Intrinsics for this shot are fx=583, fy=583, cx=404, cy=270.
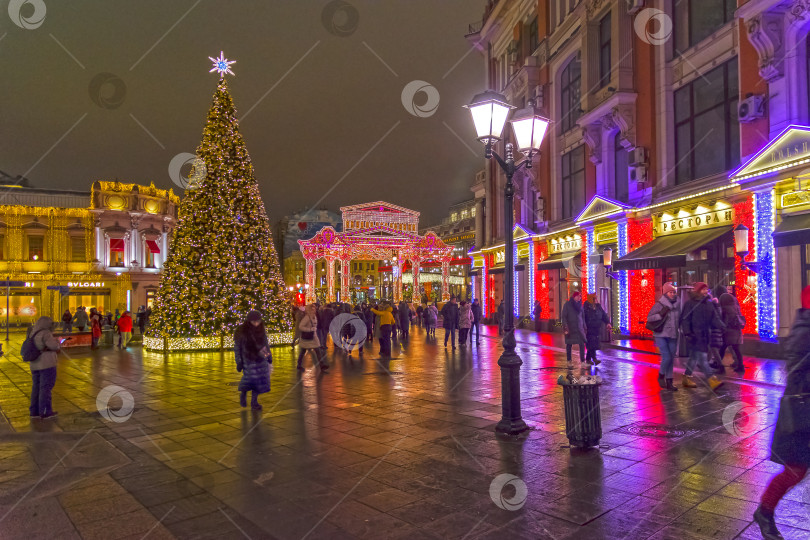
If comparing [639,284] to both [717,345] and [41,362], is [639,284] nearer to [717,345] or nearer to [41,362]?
[717,345]

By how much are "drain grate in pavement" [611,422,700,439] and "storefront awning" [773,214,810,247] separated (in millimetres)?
7984

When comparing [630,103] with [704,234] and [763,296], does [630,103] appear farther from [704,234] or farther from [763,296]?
[763,296]

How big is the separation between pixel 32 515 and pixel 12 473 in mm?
1453

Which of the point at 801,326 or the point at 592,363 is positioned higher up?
the point at 801,326

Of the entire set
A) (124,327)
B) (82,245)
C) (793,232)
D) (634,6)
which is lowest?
(124,327)

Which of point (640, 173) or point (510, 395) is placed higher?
point (640, 173)

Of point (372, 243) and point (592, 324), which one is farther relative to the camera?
point (372, 243)

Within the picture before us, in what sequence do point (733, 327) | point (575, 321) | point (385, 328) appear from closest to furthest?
point (733, 327), point (575, 321), point (385, 328)

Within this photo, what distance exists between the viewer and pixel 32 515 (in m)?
4.70

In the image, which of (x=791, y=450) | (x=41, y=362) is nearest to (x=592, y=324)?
(x=791, y=450)

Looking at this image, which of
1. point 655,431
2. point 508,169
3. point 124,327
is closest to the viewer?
point 655,431

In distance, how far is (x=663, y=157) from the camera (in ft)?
61.0

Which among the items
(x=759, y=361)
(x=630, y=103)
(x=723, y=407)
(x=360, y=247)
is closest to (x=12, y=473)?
(x=723, y=407)

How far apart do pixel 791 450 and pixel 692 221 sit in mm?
15089
